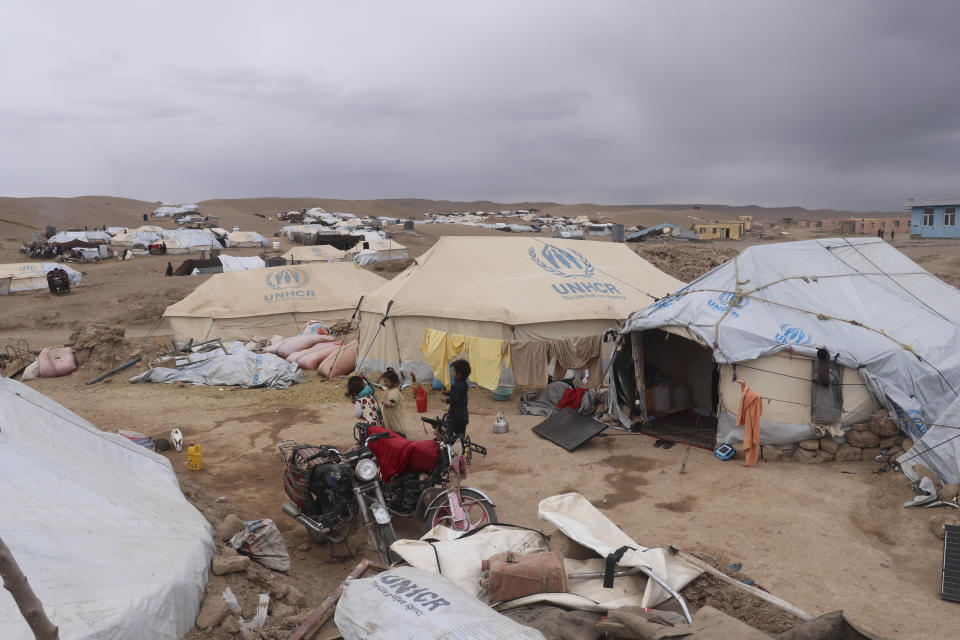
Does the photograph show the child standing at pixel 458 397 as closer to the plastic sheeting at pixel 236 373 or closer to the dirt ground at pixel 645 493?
the dirt ground at pixel 645 493

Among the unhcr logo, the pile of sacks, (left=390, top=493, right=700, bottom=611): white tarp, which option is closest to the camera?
(left=390, top=493, right=700, bottom=611): white tarp

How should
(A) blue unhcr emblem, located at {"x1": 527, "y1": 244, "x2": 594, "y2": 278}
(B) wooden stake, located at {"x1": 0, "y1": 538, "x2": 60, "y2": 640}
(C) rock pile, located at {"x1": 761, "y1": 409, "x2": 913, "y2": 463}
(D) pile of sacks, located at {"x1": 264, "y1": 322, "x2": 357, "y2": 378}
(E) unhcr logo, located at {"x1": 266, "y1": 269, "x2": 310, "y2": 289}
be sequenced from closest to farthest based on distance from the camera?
(B) wooden stake, located at {"x1": 0, "y1": 538, "x2": 60, "y2": 640}, (C) rock pile, located at {"x1": 761, "y1": 409, "x2": 913, "y2": 463}, (D) pile of sacks, located at {"x1": 264, "y1": 322, "x2": 357, "y2": 378}, (A) blue unhcr emblem, located at {"x1": 527, "y1": 244, "x2": 594, "y2": 278}, (E) unhcr logo, located at {"x1": 266, "y1": 269, "x2": 310, "y2": 289}

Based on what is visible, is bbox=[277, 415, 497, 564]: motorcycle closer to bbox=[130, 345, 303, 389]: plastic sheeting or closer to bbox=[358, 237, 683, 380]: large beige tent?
bbox=[358, 237, 683, 380]: large beige tent

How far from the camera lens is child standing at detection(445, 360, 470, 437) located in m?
8.26

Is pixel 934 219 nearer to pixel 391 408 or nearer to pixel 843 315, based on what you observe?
pixel 843 315

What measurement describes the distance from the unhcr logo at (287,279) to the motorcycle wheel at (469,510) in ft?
49.7

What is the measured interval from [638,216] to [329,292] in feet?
251

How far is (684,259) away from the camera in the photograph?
2767 centimetres

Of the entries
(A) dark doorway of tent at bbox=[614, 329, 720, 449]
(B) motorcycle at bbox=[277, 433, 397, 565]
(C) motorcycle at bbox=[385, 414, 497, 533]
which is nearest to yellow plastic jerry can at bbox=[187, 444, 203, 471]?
(B) motorcycle at bbox=[277, 433, 397, 565]

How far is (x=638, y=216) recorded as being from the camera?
90.7 metres

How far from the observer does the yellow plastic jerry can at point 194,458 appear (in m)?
9.02

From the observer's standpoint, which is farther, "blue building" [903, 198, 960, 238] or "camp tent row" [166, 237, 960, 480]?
"blue building" [903, 198, 960, 238]

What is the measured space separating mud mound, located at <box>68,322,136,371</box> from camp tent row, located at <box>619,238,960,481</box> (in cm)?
1270

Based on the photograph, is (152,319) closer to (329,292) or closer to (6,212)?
(329,292)
